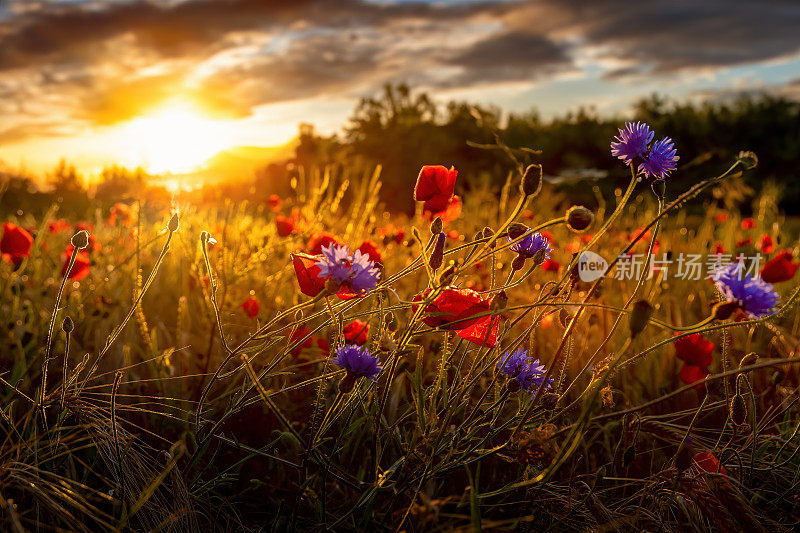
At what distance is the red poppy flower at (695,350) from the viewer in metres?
1.40

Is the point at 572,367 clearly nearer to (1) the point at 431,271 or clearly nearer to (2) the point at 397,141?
(1) the point at 431,271

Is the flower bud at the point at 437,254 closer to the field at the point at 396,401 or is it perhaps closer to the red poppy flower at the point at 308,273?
the field at the point at 396,401

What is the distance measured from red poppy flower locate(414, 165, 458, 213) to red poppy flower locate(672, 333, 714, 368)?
0.70 m

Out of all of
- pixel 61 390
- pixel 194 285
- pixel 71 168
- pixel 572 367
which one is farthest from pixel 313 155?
pixel 61 390

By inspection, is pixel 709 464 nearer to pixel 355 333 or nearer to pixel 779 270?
pixel 779 270

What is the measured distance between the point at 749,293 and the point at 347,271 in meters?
0.59

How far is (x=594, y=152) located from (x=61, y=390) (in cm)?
957

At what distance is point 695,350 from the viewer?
1402mm

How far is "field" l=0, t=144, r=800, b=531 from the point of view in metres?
0.99

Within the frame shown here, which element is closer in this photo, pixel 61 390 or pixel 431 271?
pixel 431 271

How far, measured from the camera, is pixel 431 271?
39.3 inches

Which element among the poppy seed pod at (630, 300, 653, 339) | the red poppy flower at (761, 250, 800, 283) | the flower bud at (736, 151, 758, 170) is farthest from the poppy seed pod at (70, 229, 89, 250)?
the red poppy flower at (761, 250, 800, 283)

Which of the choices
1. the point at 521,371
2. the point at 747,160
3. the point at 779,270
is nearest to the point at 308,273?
the point at 521,371

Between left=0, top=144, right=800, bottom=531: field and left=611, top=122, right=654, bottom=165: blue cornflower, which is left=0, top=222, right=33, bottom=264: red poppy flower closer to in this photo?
left=0, top=144, right=800, bottom=531: field
